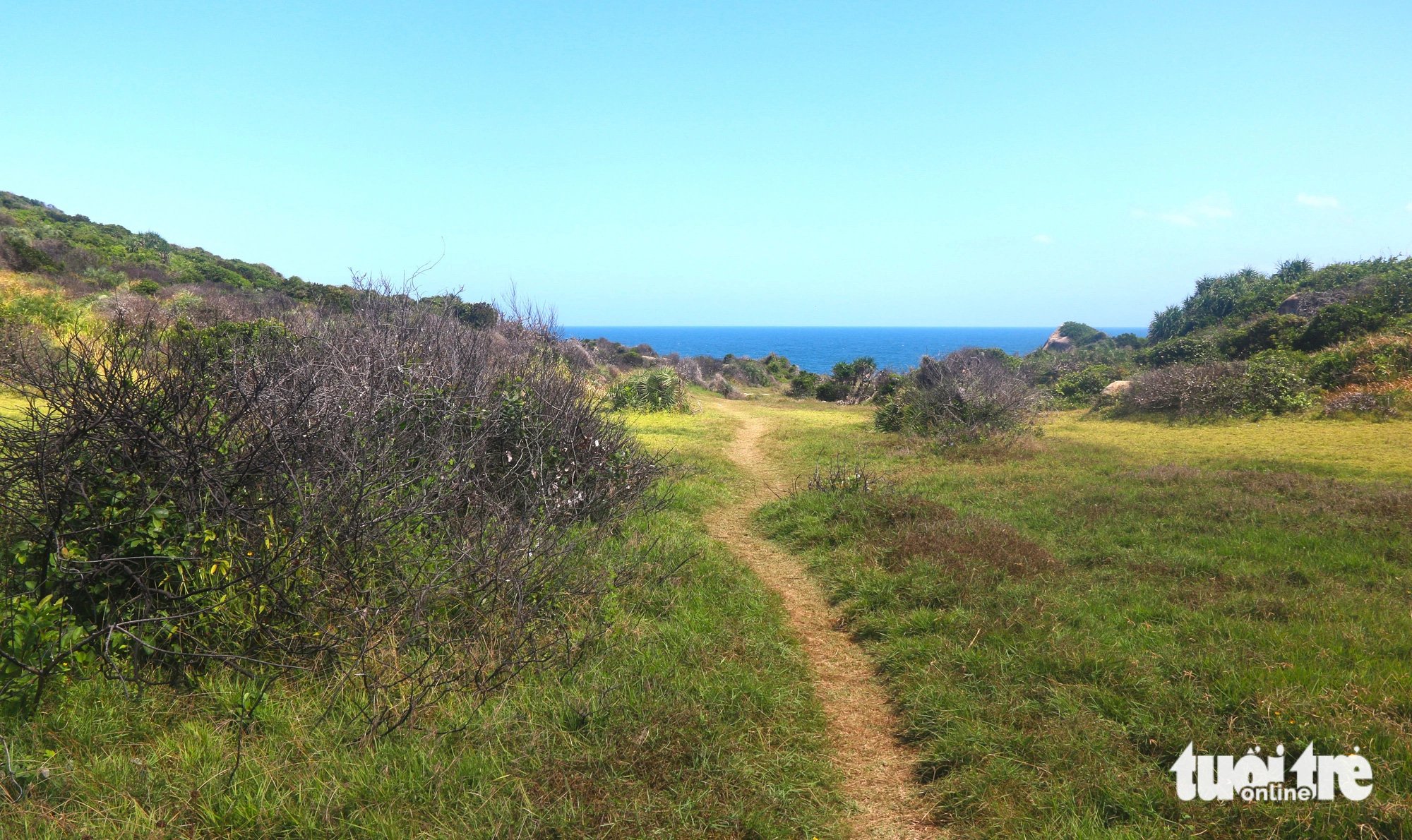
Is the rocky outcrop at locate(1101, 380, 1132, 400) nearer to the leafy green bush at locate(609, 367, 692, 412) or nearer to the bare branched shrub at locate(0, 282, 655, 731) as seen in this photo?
the leafy green bush at locate(609, 367, 692, 412)

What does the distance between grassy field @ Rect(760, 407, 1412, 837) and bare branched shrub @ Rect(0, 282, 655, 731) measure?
2956 mm

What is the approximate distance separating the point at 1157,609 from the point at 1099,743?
2.37m

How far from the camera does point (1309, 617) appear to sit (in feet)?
17.8

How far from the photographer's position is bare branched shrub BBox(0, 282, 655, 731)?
163 inches

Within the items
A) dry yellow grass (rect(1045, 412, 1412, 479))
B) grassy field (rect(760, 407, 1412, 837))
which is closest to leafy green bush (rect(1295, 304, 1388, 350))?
dry yellow grass (rect(1045, 412, 1412, 479))

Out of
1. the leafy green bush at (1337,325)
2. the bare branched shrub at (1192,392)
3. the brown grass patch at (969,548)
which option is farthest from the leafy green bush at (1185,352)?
the brown grass patch at (969,548)

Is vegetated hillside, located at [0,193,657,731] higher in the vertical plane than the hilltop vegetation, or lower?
lower

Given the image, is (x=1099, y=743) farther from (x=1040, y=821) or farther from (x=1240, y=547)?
(x=1240, y=547)

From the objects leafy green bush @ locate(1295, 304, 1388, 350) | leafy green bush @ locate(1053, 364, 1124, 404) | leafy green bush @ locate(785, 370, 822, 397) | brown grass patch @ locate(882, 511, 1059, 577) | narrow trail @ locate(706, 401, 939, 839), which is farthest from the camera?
leafy green bush @ locate(785, 370, 822, 397)

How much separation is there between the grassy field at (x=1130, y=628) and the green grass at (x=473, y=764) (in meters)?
1.10

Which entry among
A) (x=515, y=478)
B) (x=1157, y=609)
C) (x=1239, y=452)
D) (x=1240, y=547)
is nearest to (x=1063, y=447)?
(x=1239, y=452)

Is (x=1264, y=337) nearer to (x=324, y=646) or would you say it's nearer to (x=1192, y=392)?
(x=1192, y=392)

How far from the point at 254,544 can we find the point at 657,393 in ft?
71.1

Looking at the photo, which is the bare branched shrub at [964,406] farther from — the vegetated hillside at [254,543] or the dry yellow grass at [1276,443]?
the vegetated hillside at [254,543]
